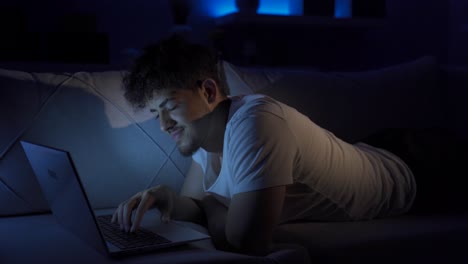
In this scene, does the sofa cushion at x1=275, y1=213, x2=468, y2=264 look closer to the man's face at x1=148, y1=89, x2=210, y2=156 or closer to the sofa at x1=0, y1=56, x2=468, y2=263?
the sofa at x1=0, y1=56, x2=468, y2=263

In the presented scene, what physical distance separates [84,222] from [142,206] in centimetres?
18

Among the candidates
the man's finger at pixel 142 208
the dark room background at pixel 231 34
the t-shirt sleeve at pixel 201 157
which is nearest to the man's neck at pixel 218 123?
the t-shirt sleeve at pixel 201 157

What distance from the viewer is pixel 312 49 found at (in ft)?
11.1

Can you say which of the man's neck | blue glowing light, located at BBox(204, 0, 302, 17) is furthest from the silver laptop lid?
blue glowing light, located at BBox(204, 0, 302, 17)

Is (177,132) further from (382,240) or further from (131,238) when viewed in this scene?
(382,240)

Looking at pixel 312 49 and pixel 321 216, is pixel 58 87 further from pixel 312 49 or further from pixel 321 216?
pixel 312 49

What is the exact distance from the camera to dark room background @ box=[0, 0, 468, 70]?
2479mm

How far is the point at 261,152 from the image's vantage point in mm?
1181

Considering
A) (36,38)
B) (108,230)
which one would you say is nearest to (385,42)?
(36,38)

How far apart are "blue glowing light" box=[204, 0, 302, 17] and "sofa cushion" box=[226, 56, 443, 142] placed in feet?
3.98

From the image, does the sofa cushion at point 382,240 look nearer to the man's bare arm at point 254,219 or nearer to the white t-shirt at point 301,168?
the white t-shirt at point 301,168

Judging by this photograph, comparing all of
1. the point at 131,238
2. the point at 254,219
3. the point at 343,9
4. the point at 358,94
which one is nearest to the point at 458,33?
the point at 343,9

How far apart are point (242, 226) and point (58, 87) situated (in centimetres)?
78

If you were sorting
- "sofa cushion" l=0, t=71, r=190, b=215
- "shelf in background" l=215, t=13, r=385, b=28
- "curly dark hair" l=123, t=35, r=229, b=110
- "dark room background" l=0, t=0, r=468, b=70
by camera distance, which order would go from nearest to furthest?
"curly dark hair" l=123, t=35, r=229, b=110 → "sofa cushion" l=0, t=71, r=190, b=215 → "dark room background" l=0, t=0, r=468, b=70 → "shelf in background" l=215, t=13, r=385, b=28
